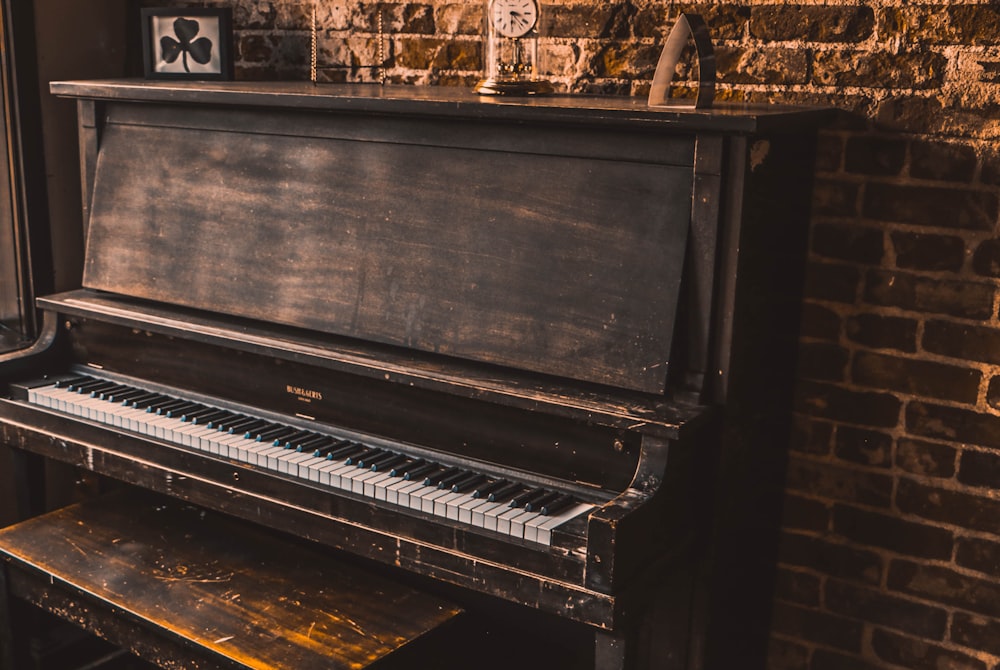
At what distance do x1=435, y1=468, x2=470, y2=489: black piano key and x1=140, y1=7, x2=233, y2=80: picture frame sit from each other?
4.57ft

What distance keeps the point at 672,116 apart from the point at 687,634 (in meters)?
1.01

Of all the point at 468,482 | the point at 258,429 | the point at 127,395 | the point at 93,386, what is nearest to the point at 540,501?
the point at 468,482

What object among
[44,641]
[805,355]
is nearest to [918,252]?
[805,355]

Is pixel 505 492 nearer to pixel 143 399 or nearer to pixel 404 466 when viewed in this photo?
pixel 404 466

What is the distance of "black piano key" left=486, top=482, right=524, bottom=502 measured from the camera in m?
1.94

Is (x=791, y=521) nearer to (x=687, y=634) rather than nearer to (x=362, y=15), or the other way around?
(x=687, y=634)

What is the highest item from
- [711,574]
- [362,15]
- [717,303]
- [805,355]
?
[362,15]

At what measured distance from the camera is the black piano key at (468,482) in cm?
199

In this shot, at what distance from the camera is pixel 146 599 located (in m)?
2.16

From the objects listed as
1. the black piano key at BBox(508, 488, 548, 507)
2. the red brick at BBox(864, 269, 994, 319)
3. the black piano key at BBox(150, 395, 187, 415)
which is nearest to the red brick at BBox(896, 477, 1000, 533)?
the red brick at BBox(864, 269, 994, 319)

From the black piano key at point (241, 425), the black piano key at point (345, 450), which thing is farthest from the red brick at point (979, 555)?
the black piano key at point (241, 425)

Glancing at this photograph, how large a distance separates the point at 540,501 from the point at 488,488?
0.12 m

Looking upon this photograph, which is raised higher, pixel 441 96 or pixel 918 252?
pixel 441 96

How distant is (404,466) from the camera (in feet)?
6.86
